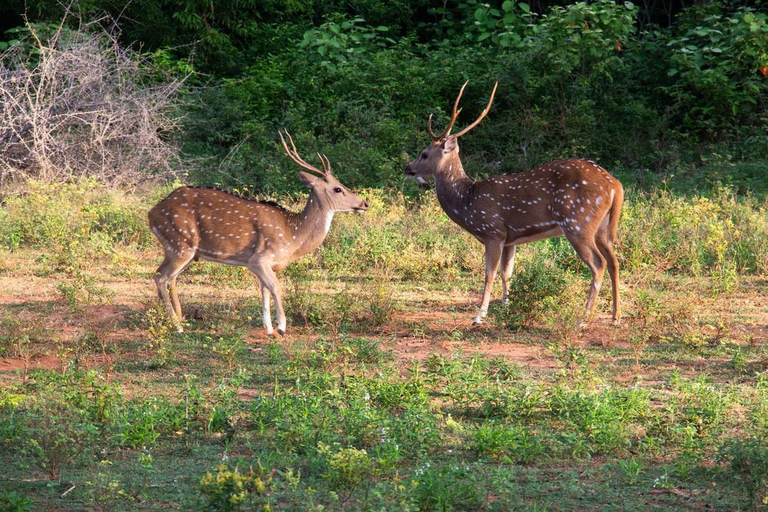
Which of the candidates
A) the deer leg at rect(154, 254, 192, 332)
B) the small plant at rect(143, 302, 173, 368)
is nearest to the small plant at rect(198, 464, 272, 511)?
the small plant at rect(143, 302, 173, 368)

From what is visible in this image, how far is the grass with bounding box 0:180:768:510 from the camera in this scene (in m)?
5.52

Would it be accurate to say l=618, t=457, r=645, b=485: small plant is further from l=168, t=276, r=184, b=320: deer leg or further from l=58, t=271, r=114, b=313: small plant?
l=58, t=271, r=114, b=313: small plant

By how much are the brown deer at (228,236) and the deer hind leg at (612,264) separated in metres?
2.58

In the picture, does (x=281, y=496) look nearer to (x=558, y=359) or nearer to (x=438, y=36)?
(x=558, y=359)

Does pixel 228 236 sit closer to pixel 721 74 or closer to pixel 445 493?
pixel 445 493

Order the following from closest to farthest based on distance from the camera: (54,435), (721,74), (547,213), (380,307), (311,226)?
(54,435) < (380,307) < (311,226) < (547,213) < (721,74)

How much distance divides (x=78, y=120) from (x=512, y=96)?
6762 mm

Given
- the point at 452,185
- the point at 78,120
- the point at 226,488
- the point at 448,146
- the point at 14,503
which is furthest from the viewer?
the point at 78,120

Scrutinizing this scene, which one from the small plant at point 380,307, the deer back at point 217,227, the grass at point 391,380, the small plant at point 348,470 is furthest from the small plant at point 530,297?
the small plant at point 348,470

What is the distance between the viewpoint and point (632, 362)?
26.8 ft

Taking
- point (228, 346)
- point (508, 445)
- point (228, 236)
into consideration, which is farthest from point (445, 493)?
point (228, 236)

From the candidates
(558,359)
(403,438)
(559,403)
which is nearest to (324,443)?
(403,438)

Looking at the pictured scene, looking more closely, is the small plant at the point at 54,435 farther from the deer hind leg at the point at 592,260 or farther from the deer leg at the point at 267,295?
the deer hind leg at the point at 592,260

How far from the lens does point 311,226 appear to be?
9.47 m
